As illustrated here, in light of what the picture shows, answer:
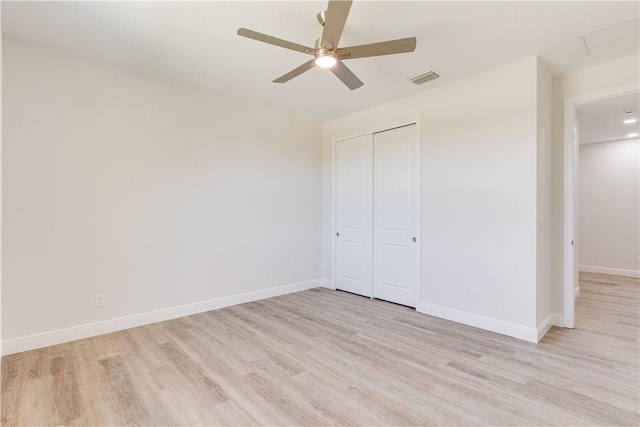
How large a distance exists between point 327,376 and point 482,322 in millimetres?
1879

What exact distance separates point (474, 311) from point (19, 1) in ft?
15.4

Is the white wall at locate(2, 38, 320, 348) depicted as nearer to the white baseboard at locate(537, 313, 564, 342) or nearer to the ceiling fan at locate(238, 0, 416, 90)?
the ceiling fan at locate(238, 0, 416, 90)

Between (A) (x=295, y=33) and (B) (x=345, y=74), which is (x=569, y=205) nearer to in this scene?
(B) (x=345, y=74)

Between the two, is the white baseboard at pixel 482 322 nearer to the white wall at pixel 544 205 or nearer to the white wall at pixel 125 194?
the white wall at pixel 544 205

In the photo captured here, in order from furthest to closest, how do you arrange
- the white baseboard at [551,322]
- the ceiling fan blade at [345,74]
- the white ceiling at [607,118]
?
the white ceiling at [607,118] → the white baseboard at [551,322] → the ceiling fan blade at [345,74]

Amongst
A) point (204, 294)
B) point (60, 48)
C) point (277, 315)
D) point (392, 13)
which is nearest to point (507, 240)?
point (392, 13)

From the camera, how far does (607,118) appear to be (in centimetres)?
429

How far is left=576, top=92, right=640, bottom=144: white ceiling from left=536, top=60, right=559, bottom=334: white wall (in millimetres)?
532

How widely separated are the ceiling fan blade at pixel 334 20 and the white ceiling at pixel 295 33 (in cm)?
34

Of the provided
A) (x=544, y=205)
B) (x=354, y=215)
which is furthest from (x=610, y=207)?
(x=354, y=215)

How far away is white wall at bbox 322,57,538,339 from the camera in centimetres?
294

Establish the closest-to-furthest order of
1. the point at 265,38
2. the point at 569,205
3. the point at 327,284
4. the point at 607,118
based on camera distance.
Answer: the point at 265,38, the point at 569,205, the point at 607,118, the point at 327,284

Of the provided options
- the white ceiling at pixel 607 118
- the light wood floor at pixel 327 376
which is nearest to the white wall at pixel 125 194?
the light wood floor at pixel 327 376

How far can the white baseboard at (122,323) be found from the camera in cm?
266
